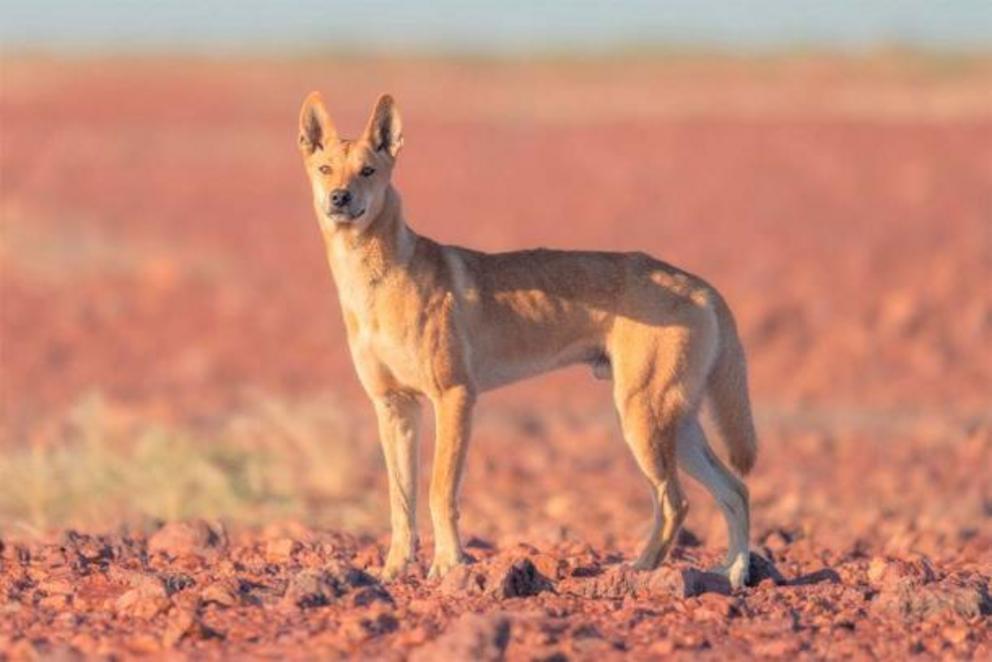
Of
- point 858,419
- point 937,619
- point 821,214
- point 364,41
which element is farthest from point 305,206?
point 364,41

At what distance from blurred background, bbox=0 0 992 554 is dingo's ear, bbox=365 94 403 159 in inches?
89.2

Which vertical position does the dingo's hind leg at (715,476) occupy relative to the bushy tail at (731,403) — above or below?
below

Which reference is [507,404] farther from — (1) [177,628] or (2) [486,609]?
(1) [177,628]

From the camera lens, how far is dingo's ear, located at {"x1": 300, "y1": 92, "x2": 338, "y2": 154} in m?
9.01

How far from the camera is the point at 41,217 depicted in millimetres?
25344

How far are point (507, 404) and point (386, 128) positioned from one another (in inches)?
317

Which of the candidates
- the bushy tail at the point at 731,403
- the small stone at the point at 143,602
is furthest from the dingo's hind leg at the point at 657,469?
the small stone at the point at 143,602

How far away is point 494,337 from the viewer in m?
8.88

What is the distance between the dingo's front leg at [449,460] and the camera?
28.0ft

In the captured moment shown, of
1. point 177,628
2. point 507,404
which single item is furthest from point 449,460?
point 507,404

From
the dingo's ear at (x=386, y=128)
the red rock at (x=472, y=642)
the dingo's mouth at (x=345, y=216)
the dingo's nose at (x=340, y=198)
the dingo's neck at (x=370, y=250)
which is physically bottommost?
the red rock at (x=472, y=642)

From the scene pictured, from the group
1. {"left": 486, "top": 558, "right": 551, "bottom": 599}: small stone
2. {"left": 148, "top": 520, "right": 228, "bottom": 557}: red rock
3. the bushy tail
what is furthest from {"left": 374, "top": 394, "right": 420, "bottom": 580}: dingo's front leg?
the bushy tail

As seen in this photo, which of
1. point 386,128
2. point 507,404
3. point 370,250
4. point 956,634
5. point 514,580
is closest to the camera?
point 956,634

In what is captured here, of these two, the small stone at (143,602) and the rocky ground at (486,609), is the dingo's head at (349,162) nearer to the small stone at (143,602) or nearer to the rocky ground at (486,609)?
the rocky ground at (486,609)
